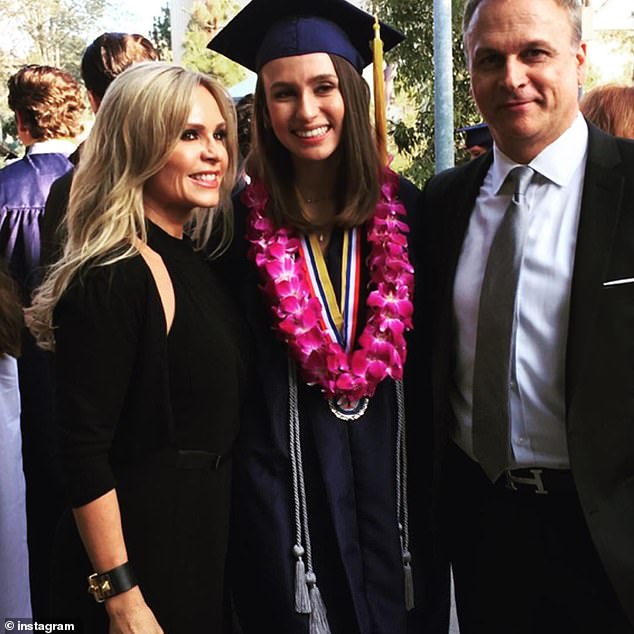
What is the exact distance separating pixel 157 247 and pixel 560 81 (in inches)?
42.8

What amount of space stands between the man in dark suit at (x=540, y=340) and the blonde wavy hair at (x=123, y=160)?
0.79 meters

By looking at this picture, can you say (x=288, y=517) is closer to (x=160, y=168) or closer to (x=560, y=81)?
(x=160, y=168)

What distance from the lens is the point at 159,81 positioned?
2.20 meters

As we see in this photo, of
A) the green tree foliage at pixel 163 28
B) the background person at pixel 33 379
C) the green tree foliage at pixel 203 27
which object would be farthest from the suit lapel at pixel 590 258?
the green tree foliage at pixel 163 28

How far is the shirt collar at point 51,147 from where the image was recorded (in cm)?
356

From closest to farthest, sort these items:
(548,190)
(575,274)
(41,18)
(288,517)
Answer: (575,274) → (548,190) → (288,517) → (41,18)

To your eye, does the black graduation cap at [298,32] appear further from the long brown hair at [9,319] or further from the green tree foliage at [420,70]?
the green tree foliage at [420,70]

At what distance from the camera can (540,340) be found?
2.14 m

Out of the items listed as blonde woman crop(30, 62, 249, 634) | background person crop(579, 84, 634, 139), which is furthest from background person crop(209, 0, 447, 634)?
background person crop(579, 84, 634, 139)

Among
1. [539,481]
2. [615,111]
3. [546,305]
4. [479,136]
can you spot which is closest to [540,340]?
[546,305]

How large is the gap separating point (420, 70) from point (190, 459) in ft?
34.3

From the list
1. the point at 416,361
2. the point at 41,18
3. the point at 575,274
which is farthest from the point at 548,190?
the point at 41,18

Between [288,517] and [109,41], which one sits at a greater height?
[109,41]

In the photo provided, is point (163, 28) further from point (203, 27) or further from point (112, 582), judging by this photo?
point (112, 582)
